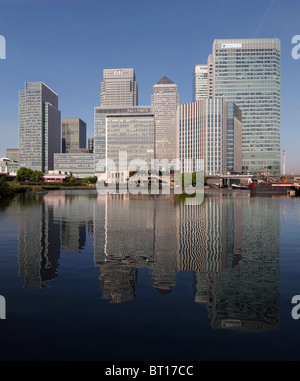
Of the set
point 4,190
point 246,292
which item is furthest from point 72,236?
point 4,190

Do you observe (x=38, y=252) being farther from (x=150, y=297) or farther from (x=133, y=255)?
(x=150, y=297)

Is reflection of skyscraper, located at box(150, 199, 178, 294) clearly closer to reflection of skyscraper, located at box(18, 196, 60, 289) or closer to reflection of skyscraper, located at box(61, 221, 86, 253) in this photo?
reflection of skyscraper, located at box(18, 196, 60, 289)

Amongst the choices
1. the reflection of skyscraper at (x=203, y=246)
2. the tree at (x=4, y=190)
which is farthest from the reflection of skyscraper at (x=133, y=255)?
the tree at (x=4, y=190)

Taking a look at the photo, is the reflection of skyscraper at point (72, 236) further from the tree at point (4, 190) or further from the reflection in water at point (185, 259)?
the tree at point (4, 190)

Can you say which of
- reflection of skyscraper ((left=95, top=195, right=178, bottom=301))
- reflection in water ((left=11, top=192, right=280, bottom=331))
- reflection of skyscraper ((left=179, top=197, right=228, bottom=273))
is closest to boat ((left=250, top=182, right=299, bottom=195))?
reflection in water ((left=11, top=192, right=280, bottom=331))

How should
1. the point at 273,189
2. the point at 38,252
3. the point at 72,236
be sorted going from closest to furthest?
the point at 38,252, the point at 72,236, the point at 273,189

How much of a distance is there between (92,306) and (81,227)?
78.8 ft

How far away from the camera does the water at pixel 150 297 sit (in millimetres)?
10664

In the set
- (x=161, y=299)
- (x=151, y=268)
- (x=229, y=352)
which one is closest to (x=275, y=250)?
(x=151, y=268)

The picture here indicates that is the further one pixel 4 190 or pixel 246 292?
pixel 4 190

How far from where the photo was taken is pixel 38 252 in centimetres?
2428

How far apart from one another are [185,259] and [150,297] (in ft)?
24.2

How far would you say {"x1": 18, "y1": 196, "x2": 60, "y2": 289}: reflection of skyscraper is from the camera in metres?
18.6
